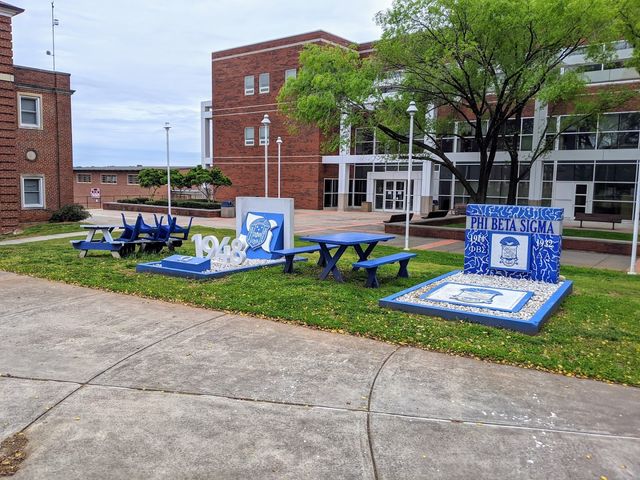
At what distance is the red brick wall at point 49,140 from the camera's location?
80.8 feet

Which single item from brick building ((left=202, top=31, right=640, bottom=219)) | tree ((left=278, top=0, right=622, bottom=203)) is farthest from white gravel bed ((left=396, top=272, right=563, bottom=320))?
brick building ((left=202, top=31, right=640, bottom=219))

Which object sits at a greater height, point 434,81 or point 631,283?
point 434,81

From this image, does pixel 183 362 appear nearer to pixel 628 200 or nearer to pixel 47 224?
pixel 47 224

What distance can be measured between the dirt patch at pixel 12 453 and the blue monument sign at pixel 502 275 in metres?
5.16

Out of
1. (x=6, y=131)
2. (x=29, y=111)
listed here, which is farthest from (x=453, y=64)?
(x=29, y=111)

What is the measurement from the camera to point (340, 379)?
519cm

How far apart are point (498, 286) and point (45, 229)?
18.9 m

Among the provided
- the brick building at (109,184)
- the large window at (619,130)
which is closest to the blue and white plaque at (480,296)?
the large window at (619,130)

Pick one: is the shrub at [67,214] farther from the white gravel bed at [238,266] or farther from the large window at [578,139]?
the large window at [578,139]

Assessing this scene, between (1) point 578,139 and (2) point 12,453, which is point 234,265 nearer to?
(2) point 12,453

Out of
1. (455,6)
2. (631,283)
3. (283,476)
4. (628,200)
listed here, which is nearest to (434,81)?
(455,6)

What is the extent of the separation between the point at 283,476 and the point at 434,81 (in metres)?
17.9

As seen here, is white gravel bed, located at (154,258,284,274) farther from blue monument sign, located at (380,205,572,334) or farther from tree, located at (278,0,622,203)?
tree, located at (278,0,622,203)

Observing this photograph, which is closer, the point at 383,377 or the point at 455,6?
the point at 383,377
